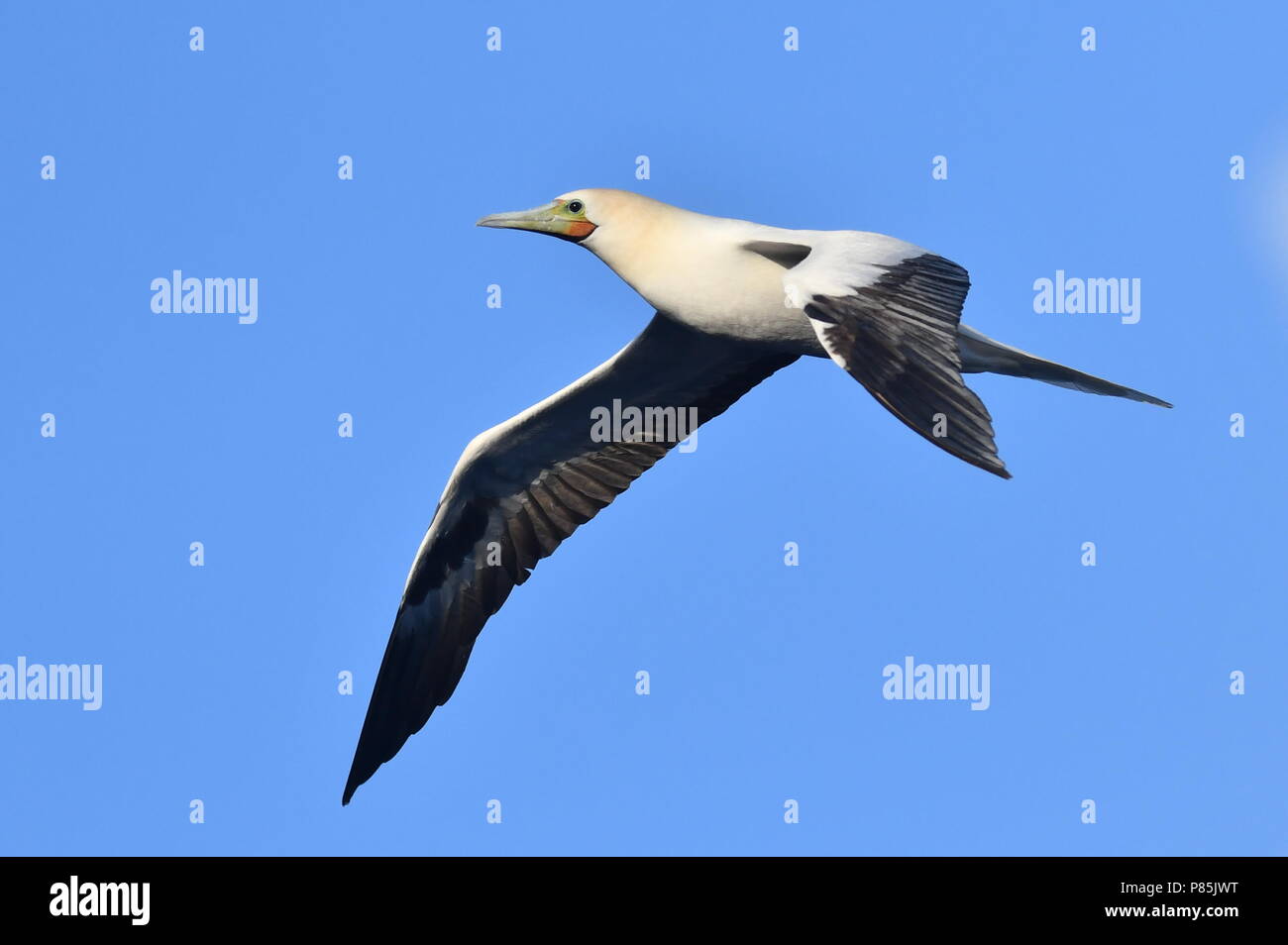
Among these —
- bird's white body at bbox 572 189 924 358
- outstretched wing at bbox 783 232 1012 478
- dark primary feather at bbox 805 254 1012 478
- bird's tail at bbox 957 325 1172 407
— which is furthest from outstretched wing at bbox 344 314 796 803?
dark primary feather at bbox 805 254 1012 478

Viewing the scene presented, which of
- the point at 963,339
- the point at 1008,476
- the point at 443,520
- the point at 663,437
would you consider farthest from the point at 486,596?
the point at 1008,476

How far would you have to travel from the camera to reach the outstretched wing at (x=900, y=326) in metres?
11.6

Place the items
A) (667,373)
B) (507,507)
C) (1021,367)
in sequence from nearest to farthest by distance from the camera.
Result: 1. (1021,367)
2. (667,373)
3. (507,507)

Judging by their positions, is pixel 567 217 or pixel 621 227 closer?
pixel 621 227

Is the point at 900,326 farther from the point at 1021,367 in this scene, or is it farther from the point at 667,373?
the point at 667,373

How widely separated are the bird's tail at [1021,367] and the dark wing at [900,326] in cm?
186

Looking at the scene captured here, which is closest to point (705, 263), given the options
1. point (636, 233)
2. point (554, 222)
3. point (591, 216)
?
point (636, 233)

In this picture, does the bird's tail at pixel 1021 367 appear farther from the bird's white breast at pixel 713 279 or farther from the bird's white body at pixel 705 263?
the bird's white breast at pixel 713 279

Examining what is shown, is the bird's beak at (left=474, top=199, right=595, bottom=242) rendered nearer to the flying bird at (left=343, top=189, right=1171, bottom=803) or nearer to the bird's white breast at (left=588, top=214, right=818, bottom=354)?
the flying bird at (left=343, top=189, right=1171, bottom=803)

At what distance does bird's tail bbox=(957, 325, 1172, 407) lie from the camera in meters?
15.5

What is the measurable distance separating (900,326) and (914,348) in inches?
10.2

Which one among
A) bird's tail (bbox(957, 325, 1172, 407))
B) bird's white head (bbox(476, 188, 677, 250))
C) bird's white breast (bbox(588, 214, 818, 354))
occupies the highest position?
bird's white head (bbox(476, 188, 677, 250))

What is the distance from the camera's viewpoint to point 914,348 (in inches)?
486

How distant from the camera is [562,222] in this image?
49.7ft
